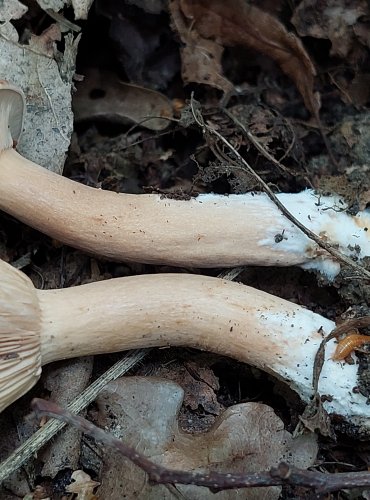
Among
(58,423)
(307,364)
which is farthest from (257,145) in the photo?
(58,423)

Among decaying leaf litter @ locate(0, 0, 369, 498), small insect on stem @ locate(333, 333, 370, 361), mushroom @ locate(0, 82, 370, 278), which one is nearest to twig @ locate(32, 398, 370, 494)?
decaying leaf litter @ locate(0, 0, 369, 498)

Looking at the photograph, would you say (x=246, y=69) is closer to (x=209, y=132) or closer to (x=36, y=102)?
(x=209, y=132)

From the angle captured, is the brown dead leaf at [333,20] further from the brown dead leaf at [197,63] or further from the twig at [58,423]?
the twig at [58,423]

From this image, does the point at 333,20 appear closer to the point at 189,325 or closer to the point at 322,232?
the point at 322,232

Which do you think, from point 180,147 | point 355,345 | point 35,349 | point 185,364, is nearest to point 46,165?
point 180,147

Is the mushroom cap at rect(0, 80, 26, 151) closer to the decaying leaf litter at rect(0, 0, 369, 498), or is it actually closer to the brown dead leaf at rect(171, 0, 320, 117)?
the decaying leaf litter at rect(0, 0, 369, 498)

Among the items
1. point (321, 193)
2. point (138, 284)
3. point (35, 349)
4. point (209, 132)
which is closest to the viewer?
point (35, 349)

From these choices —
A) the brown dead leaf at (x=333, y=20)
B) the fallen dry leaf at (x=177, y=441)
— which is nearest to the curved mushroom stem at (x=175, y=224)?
the fallen dry leaf at (x=177, y=441)
